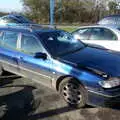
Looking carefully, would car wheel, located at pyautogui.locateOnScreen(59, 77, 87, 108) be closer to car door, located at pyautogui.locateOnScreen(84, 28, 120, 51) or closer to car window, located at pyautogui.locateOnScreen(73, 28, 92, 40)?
car door, located at pyautogui.locateOnScreen(84, 28, 120, 51)

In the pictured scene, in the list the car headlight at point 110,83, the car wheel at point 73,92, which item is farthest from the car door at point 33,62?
the car headlight at point 110,83

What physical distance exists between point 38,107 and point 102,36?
4.22 meters

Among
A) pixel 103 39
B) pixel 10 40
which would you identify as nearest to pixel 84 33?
pixel 103 39

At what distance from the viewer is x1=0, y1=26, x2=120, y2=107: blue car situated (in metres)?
4.96

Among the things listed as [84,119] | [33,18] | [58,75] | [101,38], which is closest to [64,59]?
[58,75]

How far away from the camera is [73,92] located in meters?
5.40

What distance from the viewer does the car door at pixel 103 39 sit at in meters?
8.37

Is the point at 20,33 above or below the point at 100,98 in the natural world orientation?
above

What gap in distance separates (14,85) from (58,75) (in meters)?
1.74

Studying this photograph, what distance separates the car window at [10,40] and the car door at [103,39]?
9.56ft

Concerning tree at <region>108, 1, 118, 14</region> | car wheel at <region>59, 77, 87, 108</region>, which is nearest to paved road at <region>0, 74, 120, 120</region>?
car wheel at <region>59, 77, 87, 108</region>

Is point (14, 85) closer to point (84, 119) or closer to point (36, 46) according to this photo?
point (36, 46)

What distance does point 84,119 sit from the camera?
486 centimetres

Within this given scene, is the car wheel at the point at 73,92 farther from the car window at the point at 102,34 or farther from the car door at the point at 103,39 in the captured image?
the car window at the point at 102,34
